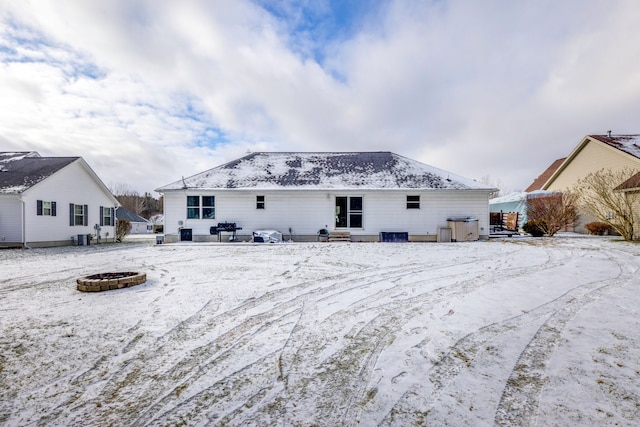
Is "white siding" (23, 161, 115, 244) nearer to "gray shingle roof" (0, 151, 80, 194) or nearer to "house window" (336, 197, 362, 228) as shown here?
"gray shingle roof" (0, 151, 80, 194)

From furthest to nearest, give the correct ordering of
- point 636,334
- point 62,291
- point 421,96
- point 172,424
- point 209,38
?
point 421,96, point 209,38, point 62,291, point 636,334, point 172,424

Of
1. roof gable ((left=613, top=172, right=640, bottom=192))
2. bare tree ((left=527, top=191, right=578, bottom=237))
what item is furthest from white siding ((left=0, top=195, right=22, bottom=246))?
roof gable ((left=613, top=172, right=640, bottom=192))

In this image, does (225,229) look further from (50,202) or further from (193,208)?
(50,202)

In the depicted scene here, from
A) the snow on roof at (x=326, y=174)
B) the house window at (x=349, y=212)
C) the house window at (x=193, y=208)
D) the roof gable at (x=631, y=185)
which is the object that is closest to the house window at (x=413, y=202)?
the snow on roof at (x=326, y=174)

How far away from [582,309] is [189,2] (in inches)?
475

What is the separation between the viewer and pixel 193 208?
15445 millimetres

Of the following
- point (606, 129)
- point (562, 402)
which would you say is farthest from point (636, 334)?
point (606, 129)

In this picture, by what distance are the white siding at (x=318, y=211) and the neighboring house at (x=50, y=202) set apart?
19.3ft

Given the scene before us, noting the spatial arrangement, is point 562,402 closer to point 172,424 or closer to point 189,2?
point 172,424

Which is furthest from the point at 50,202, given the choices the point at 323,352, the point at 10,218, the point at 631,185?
the point at 631,185

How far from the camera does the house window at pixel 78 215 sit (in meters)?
16.6

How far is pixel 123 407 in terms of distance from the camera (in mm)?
2227

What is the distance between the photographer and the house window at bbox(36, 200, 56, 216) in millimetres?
14562

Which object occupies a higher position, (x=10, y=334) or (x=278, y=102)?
(x=278, y=102)
